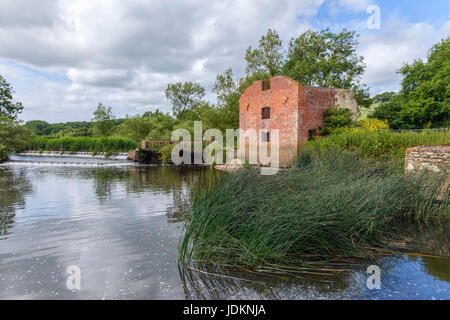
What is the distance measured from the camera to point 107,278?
372cm

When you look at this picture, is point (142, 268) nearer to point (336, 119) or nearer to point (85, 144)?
point (336, 119)

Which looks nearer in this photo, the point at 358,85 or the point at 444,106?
the point at 444,106

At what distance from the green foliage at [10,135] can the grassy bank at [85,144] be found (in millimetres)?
4514

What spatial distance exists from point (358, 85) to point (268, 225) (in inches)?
963

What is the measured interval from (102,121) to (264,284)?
156ft

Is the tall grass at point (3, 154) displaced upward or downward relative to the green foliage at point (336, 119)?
downward

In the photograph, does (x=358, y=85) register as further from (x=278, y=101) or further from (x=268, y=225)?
(x=268, y=225)

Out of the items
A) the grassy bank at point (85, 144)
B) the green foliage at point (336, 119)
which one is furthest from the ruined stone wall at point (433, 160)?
the grassy bank at point (85, 144)

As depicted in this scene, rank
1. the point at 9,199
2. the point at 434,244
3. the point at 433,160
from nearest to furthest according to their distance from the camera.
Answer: the point at 434,244
the point at 433,160
the point at 9,199

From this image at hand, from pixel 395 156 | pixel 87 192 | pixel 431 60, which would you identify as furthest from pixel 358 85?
pixel 87 192

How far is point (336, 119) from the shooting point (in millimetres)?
16359

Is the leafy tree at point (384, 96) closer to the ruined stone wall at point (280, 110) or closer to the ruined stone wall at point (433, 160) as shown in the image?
the ruined stone wall at point (280, 110)

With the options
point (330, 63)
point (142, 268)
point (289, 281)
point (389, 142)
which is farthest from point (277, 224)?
point (330, 63)

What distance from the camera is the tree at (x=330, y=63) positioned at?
78.0 feet
